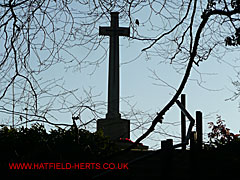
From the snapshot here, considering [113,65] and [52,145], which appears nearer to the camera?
[52,145]

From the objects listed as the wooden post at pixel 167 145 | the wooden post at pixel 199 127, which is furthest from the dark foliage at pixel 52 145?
the wooden post at pixel 199 127

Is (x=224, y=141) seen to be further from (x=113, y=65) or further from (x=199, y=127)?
(x=113, y=65)

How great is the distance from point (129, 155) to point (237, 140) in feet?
4.96

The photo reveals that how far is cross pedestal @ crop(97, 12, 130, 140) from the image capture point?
9117 millimetres

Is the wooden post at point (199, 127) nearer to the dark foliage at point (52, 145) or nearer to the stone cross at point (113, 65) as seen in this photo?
the dark foliage at point (52, 145)

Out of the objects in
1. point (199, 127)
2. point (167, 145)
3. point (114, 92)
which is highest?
point (114, 92)

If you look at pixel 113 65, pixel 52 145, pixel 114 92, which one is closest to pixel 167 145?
pixel 52 145

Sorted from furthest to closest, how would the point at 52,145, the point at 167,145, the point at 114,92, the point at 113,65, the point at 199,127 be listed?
the point at 113,65
the point at 114,92
the point at 199,127
the point at 52,145
the point at 167,145

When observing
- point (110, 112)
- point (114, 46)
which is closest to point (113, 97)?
point (110, 112)

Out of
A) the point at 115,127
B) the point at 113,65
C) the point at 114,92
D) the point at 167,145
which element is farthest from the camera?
the point at 113,65

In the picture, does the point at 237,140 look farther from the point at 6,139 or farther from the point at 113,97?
the point at 113,97

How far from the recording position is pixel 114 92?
32.2 feet

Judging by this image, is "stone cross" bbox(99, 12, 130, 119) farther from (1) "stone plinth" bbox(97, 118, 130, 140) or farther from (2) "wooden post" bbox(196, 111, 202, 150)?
(2) "wooden post" bbox(196, 111, 202, 150)

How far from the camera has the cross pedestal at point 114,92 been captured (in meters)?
9.12
